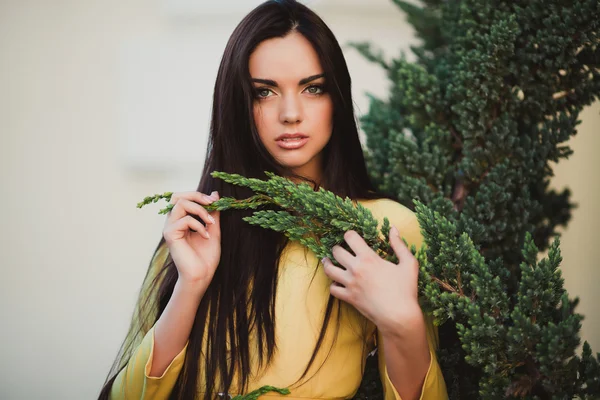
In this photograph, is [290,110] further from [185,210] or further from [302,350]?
[302,350]

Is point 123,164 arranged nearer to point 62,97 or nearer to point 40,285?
point 62,97

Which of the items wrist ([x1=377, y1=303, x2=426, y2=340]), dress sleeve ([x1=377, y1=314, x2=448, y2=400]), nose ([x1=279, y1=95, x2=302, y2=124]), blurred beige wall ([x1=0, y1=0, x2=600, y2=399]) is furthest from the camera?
blurred beige wall ([x1=0, y1=0, x2=600, y2=399])

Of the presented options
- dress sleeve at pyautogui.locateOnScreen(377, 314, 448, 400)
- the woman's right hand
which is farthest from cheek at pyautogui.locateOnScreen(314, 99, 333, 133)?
dress sleeve at pyautogui.locateOnScreen(377, 314, 448, 400)

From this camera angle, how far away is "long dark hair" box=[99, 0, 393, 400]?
5.87 ft

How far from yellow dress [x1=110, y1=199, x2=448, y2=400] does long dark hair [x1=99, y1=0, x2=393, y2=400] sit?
0.04 meters

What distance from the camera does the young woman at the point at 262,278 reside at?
1739 millimetres

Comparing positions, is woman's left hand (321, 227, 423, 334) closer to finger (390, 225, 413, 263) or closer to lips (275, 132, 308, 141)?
finger (390, 225, 413, 263)

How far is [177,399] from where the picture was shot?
1804 millimetres

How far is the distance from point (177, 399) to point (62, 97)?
3.77 meters

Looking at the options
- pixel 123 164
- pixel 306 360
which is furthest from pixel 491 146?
pixel 123 164

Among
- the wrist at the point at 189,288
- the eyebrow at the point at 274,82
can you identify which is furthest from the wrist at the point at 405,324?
the eyebrow at the point at 274,82

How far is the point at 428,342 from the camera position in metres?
1.71

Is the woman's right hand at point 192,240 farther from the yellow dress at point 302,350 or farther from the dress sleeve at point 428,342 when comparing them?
the dress sleeve at point 428,342

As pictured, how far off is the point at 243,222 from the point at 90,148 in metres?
3.39
